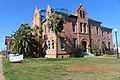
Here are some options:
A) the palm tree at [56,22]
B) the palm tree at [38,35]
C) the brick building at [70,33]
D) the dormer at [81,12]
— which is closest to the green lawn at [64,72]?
the palm tree at [56,22]

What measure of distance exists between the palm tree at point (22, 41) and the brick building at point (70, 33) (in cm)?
356

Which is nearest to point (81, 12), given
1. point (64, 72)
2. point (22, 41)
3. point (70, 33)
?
point (70, 33)

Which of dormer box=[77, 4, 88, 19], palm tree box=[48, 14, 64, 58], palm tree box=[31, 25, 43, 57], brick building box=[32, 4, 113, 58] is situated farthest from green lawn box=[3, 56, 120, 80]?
dormer box=[77, 4, 88, 19]

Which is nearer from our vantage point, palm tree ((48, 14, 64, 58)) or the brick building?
palm tree ((48, 14, 64, 58))

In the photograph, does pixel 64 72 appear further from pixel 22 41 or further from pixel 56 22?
pixel 22 41

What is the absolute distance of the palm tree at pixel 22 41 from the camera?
40016 mm

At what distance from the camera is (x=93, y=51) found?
151 ft

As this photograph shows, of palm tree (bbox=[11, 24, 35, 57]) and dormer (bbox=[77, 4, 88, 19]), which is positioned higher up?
dormer (bbox=[77, 4, 88, 19])

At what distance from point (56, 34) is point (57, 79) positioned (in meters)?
28.3

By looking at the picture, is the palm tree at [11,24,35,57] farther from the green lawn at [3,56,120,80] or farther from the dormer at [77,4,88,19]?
the green lawn at [3,56,120,80]

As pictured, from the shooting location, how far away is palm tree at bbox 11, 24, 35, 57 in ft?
131

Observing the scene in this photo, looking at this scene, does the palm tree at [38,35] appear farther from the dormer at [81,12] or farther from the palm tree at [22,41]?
the dormer at [81,12]

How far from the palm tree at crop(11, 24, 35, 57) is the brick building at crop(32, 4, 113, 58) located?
3.56 metres

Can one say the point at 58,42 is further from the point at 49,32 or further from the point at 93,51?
the point at 93,51
